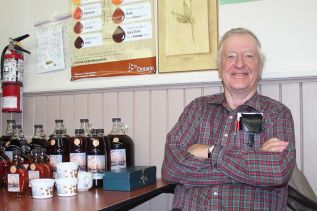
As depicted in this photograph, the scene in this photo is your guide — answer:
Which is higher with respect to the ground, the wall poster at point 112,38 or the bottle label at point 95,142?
the wall poster at point 112,38

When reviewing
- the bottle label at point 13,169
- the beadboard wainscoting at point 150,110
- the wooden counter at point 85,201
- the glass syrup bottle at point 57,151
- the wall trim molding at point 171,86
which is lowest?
the wooden counter at point 85,201

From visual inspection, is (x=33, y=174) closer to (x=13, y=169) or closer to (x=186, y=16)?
(x=13, y=169)

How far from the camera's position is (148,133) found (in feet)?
6.61

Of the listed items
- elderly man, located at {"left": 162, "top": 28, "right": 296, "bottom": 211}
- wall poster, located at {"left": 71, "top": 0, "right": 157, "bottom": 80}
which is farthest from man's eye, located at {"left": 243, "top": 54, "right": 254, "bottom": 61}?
wall poster, located at {"left": 71, "top": 0, "right": 157, "bottom": 80}

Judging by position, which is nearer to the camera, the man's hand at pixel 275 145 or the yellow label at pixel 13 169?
the man's hand at pixel 275 145

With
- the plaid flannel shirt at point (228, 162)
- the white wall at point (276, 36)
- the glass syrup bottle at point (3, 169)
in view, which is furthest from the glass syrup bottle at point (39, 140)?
the plaid flannel shirt at point (228, 162)

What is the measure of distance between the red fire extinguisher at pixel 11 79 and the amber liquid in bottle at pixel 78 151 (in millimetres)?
704

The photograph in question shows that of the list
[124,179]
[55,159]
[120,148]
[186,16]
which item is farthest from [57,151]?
[186,16]

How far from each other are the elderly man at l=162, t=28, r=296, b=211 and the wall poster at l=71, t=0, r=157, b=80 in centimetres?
50

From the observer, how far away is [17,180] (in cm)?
148

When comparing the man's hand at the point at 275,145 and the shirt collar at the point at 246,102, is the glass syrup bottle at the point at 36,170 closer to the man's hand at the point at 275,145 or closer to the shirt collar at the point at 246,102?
the shirt collar at the point at 246,102

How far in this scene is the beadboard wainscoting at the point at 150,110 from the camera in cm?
172

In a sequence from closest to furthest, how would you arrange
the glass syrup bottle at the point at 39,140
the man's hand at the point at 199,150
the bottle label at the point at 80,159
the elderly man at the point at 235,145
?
the elderly man at the point at 235,145 < the man's hand at the point at 199,150 < the bottle label at the point at 80,159 < the glass syrup bottle at the point at 39,140

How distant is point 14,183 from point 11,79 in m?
0.92
